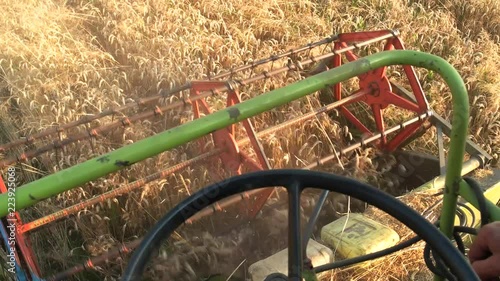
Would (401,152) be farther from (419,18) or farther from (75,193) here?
(75,193)

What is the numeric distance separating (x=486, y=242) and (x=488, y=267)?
0.06 metres

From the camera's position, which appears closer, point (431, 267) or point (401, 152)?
point (431, 267)

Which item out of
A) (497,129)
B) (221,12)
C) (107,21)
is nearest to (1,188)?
(107,21)

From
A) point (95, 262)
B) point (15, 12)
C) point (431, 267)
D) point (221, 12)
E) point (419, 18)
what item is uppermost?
point (15, 12)

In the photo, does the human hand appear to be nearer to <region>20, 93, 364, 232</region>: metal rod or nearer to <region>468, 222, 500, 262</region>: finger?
<region>468, 222, 500, 262</region>: finger

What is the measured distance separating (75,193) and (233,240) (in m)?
1.02

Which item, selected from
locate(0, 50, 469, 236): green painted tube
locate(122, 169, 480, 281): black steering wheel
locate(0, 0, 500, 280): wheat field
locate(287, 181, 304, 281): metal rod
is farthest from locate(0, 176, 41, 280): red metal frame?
locate(287, 181, 304, 281): metal rod

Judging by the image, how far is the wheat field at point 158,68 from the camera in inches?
128

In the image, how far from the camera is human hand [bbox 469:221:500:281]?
1230 millimetres

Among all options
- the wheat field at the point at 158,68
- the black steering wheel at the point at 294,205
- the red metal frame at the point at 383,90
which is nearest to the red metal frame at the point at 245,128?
the red metal frame at the point at 383,90

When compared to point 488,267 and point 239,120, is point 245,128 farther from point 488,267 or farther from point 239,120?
point 488,267

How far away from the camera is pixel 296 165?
146 inches

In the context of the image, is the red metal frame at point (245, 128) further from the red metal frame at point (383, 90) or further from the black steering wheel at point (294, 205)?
the black steering wheel at point (294, 205)

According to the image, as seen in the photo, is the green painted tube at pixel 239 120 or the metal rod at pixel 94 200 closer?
the green painted tube at pixel 239 120
